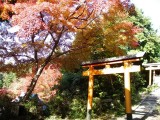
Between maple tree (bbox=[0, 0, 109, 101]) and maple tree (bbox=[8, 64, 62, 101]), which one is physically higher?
Answer: maple tree (bbox=[0, 0, 109, 101])

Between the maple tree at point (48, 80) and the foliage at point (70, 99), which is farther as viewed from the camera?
the maple tree at point (48, 80)

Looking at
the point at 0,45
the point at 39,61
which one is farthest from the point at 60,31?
the point at 0,45

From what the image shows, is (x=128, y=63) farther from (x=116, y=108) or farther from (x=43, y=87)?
(x=43, y=87)

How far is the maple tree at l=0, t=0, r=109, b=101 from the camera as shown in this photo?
27.4ft

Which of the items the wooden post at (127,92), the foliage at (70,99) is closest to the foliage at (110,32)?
the wooden post at (127,92)

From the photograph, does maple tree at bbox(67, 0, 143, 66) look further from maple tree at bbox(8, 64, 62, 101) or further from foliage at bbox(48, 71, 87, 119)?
foliage at bbox(48, 71, 87, 119)

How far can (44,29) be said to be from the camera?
412 inches

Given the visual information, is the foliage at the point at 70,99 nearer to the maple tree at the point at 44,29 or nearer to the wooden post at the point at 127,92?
the maple tree at the point at 44,29

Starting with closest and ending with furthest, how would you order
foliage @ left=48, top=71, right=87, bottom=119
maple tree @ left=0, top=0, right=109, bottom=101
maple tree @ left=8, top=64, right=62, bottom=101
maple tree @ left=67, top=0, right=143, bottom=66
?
maple tree @ left=0, top=0, right=109, bottom=101 < maple tree @ left=67, top=0, right=143, bottom=66 < foliage @ left=48, top=71, right=87, bottom=119 < maple tree @ left=8, top=64, right=62, bottom=101

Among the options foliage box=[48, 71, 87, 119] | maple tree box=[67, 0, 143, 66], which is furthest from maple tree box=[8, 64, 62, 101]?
maple tree box=[67, 0, 143, 66]

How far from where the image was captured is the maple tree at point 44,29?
8352mm

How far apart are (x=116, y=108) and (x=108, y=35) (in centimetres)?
452

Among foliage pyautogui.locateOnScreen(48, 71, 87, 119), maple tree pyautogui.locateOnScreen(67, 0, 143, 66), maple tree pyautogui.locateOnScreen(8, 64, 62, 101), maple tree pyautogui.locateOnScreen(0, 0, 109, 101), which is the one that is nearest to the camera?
maple tree pyautogui.locateOnScreen(0, 0, 109, 101)

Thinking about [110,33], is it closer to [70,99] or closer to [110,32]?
[110,32]
